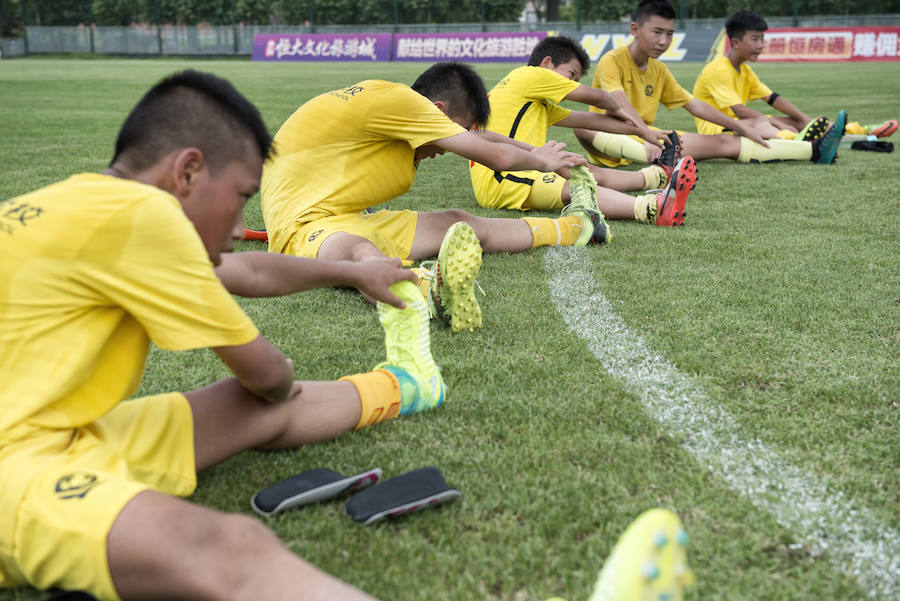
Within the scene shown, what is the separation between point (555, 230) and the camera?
4281 millimetres

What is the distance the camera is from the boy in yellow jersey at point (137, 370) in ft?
4.25

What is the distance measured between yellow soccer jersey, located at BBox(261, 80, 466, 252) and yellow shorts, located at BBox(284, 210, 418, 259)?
78 millimetres

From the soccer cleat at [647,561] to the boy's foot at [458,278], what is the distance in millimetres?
1783

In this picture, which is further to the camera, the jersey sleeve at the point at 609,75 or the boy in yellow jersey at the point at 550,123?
the jersey sleeve at the point at 609,75

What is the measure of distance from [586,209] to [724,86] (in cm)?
445

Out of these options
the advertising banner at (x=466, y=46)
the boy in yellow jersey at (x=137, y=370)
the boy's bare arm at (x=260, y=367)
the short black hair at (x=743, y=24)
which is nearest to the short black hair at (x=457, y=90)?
the boy in yellow jersey at (x=137, y=370)

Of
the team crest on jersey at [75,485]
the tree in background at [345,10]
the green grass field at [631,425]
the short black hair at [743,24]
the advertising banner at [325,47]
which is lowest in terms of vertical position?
the green grass field at [631,425]

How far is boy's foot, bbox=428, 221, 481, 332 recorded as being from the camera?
2812 mm

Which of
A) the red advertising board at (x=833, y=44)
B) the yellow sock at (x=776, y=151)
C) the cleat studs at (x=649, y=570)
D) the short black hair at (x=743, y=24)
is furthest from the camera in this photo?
the red advertising board at (x=833, y=44)

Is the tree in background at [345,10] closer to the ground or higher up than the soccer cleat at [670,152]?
higher up

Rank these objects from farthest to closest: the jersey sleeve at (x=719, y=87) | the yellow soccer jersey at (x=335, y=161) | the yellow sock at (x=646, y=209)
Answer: the jersey sleeve at (x=719, y=87) → the yellow sock at (x=646, y=209) → the yellow soccer jersey at (x=335, y=161)

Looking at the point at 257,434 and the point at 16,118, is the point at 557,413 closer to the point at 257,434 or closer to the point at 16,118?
the point at 257,434

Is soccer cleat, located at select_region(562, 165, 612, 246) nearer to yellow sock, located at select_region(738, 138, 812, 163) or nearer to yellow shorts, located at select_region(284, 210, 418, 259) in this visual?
yellow shorts, located at select_region(284, 210, 418, 259)

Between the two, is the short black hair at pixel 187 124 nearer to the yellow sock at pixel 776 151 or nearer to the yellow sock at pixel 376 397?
the yellow sock at pixel 376 397
